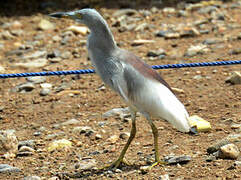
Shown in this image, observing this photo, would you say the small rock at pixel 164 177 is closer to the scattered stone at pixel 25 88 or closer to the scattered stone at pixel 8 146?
the scattered stone at pixel 8 146

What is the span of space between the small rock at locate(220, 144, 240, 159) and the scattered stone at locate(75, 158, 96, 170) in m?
1.19

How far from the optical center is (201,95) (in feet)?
22.0

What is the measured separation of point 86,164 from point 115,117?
4.69ft

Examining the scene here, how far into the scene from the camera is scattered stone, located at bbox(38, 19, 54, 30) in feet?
34.6

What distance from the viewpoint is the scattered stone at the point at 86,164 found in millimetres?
4841

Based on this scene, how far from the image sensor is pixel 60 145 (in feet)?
18.1

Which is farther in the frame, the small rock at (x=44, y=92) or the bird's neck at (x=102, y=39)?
the small rock at (x=44, y=92)

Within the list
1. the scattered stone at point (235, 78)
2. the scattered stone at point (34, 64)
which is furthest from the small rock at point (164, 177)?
the scattered stone at point (34, 64)

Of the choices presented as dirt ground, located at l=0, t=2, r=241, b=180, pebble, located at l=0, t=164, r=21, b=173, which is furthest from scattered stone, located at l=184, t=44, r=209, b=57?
pebble, located at l=0, t=164, r=21, b=173

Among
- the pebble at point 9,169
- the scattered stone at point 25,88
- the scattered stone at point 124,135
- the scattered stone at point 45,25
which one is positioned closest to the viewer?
the pebble at point 9,169

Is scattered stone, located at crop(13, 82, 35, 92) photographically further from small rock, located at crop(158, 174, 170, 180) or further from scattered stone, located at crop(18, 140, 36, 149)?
small rock, located at crop(158, 174, 170, 180)

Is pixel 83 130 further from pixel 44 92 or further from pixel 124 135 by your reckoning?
pixel 44 92

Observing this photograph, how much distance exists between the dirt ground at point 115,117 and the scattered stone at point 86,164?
0.06 metres

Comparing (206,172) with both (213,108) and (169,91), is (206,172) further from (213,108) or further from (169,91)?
(213,108)
